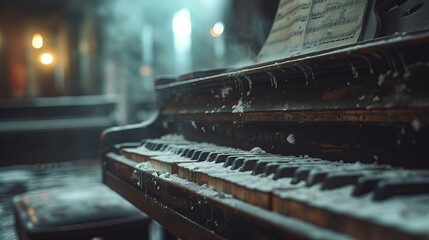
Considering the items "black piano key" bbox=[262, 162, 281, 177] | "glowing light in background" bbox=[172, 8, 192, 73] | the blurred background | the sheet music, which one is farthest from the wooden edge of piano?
"glowing light in background" bbox=[172, 8, 192, 73]

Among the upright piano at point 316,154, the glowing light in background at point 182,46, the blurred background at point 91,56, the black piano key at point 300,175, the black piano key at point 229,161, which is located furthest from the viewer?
the glowing light in background at point 182,46

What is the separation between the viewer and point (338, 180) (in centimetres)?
102

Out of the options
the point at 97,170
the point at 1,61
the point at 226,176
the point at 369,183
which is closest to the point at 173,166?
the point at 226,176

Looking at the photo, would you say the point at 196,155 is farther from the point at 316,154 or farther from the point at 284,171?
the point at 284,171

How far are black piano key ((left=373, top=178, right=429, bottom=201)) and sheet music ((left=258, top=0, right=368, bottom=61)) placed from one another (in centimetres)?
92

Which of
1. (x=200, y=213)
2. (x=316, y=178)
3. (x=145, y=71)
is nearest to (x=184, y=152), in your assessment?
(x=200, y=213)

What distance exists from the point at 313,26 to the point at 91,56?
620 inches

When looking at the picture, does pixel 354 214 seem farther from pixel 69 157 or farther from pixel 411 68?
pixel 69 157

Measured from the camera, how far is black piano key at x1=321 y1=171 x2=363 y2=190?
101 centimetres

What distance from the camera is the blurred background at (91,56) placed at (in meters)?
4.91

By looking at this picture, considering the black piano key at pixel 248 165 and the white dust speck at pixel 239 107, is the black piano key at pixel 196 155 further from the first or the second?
the black piano key at pixel 248 165

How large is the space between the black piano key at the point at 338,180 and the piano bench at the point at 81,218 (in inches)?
68.9

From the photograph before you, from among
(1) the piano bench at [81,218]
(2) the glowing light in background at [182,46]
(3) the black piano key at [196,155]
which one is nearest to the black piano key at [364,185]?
(3) the black piano key at [196,155]

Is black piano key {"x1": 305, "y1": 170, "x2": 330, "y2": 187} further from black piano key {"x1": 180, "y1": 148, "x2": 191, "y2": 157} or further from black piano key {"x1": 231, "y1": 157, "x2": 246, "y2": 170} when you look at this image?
black piano key {"x1": 180, "y1": 148, "x2": 191, "y2": 157}
